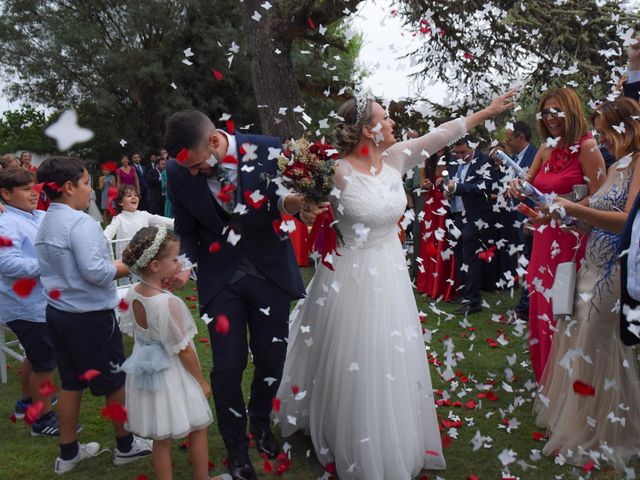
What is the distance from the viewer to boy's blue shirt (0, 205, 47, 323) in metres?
4.41

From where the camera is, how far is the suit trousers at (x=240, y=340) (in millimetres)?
3826

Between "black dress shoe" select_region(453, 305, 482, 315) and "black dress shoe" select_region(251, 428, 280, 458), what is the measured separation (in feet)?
13.7

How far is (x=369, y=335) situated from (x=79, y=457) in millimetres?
2184

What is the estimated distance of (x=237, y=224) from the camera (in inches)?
149

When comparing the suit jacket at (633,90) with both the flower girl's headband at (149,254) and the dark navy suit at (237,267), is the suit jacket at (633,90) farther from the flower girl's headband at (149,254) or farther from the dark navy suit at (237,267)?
the flower girl's headband at (149,254)

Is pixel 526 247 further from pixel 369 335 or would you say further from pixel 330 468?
pixel 330 468

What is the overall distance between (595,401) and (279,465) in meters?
2.14

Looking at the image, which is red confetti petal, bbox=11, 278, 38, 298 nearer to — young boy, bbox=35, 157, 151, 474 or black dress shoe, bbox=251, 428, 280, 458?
young boy, bbox=35, 157, 151, 474

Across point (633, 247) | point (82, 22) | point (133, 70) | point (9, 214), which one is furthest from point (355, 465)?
point (82, 22)

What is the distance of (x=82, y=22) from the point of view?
23.5 metres

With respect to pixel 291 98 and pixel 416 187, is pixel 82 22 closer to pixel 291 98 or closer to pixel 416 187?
pixel 291 98

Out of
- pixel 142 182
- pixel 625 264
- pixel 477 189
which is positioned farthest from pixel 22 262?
pixel 142 182

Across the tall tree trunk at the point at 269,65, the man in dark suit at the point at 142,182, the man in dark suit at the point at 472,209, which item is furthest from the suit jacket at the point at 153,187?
the man in dark suit at the point at 472,209

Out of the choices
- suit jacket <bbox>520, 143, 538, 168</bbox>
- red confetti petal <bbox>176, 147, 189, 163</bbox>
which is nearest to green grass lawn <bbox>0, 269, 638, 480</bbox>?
red confetti petal <bbox>176, 147, 189, 163</bbox>
